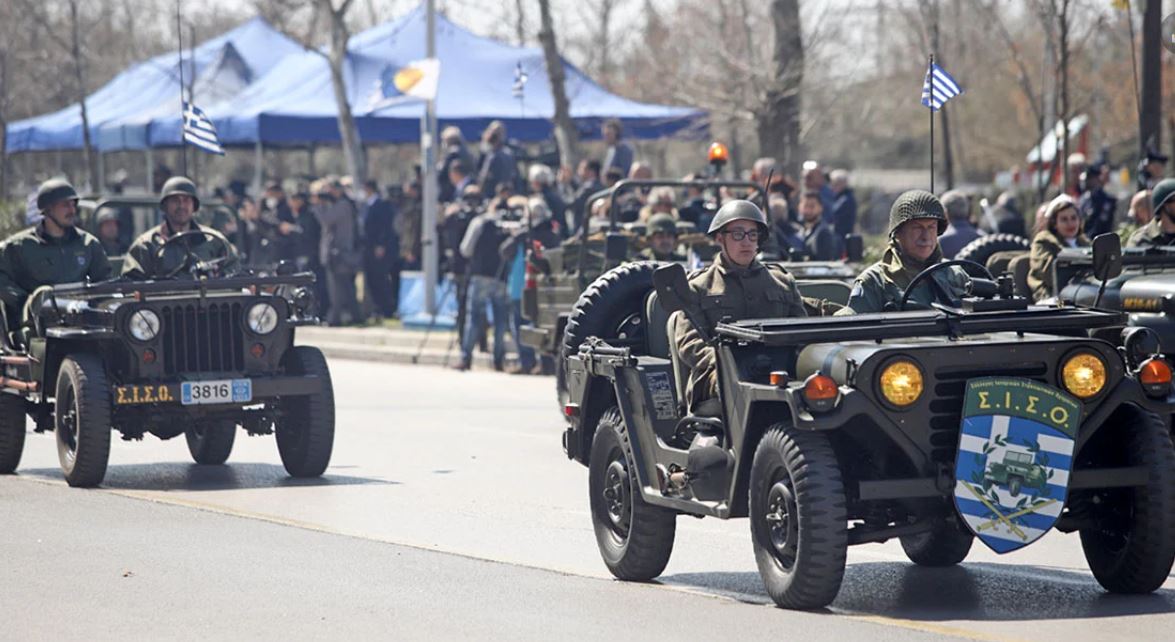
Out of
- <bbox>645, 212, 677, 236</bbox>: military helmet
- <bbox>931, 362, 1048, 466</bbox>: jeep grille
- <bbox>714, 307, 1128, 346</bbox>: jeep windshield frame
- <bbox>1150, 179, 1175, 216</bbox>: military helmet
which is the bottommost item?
→ <bbox>931, 362, 1048, 466</bbox>: jeep grille

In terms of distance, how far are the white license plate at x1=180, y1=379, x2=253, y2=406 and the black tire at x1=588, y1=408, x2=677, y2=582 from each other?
3970mm

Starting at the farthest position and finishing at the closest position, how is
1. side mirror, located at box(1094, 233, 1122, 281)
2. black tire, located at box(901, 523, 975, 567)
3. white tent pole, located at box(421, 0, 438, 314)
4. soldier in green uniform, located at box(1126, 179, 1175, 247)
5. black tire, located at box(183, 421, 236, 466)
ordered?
white tent pole, located at box(421, 0, 438, 314), black tire, located at box(183, 421, 236, 466), soldier in green uniform, located at box(1126, 179, 1175, 247), black tire, located at box(901, 523, 975, 567), side mirror, located at box(1094, 233, 1122, 281)

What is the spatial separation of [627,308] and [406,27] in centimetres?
2237

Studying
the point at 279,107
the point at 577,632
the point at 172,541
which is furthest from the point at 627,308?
the point at 279,107

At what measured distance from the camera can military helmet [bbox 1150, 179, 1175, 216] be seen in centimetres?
1283

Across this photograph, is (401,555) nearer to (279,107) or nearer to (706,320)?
(706,320)

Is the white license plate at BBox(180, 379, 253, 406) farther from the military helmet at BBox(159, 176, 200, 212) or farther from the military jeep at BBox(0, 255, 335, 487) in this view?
the military helmet at BBox(159, 176, 200, 212)

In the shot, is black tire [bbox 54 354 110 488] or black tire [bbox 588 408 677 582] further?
black tire [bbox 54 354 110 488]

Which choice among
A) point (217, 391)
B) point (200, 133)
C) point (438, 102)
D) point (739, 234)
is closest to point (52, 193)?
point (217, 391)

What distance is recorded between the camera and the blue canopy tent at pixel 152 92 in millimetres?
33188

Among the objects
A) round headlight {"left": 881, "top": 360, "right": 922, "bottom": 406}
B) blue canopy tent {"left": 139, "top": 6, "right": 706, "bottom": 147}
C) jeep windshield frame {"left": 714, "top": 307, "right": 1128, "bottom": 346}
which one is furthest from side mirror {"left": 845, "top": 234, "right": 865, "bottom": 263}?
blue canopy tent {"left": 139, "top": 6, "right": 706, "bottom": 147}

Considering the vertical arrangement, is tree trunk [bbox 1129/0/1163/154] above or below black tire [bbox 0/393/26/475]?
above

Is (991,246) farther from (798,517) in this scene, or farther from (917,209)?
(798,517)

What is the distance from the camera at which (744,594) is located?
8273 mm
